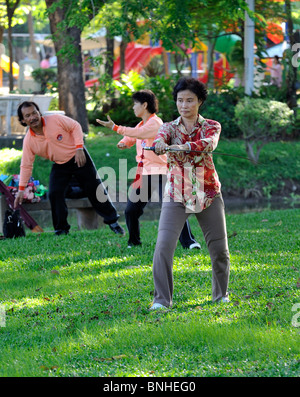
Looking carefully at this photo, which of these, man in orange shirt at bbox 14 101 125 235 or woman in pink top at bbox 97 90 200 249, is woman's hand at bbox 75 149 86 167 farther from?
woman in pink top at bbox 97 90 200 249

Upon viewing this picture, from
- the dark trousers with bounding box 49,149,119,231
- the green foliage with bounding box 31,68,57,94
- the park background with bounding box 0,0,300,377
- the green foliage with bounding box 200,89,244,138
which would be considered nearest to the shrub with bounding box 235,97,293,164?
the park background with bounding box 0,0,300,377

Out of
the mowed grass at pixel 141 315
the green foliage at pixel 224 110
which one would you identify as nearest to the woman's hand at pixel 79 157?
the mowed grass at pixel 141 315

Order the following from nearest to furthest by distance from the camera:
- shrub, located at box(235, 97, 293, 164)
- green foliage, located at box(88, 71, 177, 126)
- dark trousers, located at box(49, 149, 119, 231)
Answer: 1. dark trousers, located at box(49, 149, 119, 231)
2. shrub, located at box(235, 97, 293, 164)
3. green foliage, located at box(88, 71, 177, 126)

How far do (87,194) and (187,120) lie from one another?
15.6 feet

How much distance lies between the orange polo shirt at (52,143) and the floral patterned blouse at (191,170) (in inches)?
169

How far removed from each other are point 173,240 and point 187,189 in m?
0.40

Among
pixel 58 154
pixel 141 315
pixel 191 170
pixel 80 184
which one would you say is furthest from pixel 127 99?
pixel 141 315

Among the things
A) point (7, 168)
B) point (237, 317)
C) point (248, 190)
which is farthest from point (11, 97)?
point (237, 317)

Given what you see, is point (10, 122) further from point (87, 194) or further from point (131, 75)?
point (87, 194)

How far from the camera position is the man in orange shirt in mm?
9852

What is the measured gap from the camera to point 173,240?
5.79 meters

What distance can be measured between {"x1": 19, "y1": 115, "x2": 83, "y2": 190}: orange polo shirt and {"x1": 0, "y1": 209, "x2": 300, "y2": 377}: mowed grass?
1.26 m

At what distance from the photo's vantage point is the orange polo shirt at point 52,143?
988 centimetres

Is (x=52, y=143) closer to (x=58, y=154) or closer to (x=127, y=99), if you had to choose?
(x=58, y=154)
